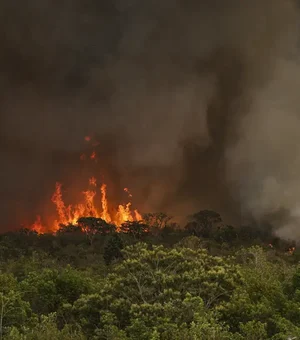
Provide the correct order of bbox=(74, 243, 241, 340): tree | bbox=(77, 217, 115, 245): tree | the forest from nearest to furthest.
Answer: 1. the forest
2. bbox=(74, 243, 241, 340): tree
3. bbox=(77, 217, 115, 245): tree

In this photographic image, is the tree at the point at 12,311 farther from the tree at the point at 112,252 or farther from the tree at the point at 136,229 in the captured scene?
the tree at the point at 136,229

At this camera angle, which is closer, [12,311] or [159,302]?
[159,302]

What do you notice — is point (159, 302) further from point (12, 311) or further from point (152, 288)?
point (12, 311)

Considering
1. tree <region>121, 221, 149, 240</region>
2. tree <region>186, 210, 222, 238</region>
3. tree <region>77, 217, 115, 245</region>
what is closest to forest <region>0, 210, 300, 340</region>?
tree <region>121, 221, 149, 240</region>

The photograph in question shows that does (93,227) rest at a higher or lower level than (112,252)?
higher

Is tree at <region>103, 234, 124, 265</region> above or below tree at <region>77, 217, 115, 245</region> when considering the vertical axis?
below

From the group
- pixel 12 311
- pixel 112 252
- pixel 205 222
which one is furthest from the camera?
pixel 205 222

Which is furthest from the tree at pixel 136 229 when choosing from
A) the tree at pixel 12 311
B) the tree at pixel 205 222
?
the tree at pixel 12 311

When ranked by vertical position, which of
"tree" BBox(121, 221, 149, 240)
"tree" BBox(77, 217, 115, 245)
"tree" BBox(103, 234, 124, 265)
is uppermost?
"tree" BBox(77, 217, 115, 245)

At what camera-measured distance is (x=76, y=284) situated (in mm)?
44562

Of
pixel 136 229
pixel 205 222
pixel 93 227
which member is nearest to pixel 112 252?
pixel 136 229

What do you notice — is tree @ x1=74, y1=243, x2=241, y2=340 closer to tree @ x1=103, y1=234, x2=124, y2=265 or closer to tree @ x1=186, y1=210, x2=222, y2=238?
tree @ x1=103, y1=234, x2=124, y2=265

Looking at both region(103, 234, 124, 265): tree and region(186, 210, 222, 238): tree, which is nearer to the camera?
region(103, 234, 124, 265): tree

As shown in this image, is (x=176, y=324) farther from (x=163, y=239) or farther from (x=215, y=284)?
(x=163, y=239)
